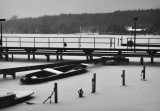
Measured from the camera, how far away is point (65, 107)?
26.8 ft

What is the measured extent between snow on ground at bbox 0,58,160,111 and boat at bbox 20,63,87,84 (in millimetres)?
272

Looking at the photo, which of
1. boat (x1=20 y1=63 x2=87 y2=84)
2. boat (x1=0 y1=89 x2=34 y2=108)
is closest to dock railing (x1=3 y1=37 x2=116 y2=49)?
boat (x1=20 y1=63 x2=87 y2=84)

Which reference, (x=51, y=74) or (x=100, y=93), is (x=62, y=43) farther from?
(x=100, y=93)

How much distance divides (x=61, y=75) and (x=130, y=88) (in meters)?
3.42

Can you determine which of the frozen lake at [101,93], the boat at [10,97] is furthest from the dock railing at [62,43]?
the boat at [10,97]

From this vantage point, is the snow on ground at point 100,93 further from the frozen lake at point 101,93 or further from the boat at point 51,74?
the boat at point 51,74

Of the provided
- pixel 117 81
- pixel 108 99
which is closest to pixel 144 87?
pixel 117 81

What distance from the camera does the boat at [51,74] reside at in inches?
443

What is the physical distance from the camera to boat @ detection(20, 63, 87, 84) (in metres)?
11.2

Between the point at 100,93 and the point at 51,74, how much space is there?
12.3 feet

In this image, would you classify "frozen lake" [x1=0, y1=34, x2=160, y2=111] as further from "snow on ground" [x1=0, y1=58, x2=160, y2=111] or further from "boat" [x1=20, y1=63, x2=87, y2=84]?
"boat" [x1=20, y1=63, x2=87, y2=84]

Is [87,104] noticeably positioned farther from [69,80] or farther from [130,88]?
[69,80]

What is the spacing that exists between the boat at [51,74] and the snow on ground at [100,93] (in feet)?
0.89

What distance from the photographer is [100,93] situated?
32.6ft
